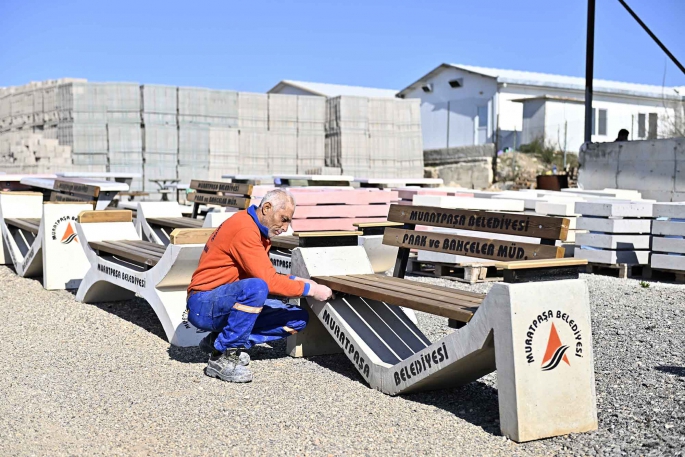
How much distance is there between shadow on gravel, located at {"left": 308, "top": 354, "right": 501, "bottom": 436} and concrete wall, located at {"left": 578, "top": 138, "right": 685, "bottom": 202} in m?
11.8

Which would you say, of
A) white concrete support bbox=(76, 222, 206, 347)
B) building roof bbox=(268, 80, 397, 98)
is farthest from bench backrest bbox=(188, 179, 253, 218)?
building roof bbox=(268, 80, 397, 98)

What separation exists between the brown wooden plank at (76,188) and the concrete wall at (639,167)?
429 inches

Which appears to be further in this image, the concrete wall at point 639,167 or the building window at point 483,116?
the building window at point 483,116

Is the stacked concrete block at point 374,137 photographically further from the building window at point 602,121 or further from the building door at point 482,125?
the building window at point 602,121

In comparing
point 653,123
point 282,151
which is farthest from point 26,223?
point 653,123

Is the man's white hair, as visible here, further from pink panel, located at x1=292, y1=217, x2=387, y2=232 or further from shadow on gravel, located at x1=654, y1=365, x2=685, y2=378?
pink panel, located at x1=292, y1=217, x2=387, y2=232

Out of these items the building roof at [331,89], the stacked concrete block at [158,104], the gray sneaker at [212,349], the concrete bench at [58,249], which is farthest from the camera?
the building roof at [331,89]

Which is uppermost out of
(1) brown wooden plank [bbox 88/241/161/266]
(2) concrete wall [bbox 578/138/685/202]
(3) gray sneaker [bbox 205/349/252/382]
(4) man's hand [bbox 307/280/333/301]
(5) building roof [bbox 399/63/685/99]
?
(5) building roof [bbox 399/63/685/99]

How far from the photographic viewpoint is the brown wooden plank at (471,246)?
5.27 m

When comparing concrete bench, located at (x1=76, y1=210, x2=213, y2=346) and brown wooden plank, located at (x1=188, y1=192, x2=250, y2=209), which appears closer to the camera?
concrete bench, located at (x1=76, y1=210, x2=213, y2=346)

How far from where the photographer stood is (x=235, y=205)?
10.7m

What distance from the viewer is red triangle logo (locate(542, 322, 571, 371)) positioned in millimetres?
4305

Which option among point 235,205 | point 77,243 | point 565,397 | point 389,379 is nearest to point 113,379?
point 389,379

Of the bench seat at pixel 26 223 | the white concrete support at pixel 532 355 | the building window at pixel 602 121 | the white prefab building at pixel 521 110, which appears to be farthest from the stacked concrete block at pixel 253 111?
the white concrete support at pixel 532 355
